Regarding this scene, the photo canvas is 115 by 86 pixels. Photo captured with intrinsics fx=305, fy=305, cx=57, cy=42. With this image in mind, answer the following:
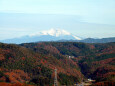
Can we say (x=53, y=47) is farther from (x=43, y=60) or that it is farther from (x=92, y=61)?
(x=43, y=60)

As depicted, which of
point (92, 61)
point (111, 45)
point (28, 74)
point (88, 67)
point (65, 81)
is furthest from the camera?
point (111, 45)

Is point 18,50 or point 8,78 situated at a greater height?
point 18,50

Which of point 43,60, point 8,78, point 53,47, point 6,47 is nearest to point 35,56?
point 43,60

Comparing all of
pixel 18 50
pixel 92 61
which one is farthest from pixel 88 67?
pixel 18 50

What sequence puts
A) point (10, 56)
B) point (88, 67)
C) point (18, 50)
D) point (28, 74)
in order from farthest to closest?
point (88, 67) → point (18, 50) → point (10, 56) → point (28, 74)

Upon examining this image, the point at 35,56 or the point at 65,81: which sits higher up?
the point at 35,56

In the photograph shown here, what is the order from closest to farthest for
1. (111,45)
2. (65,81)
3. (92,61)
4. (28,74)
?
(65,81) < (28,74) < (92,61) < (111,45)

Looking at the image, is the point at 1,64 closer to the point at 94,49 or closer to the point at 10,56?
the point at 10,56

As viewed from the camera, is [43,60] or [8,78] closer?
[8,78]

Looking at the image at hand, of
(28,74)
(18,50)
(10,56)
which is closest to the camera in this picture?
(28,74)
